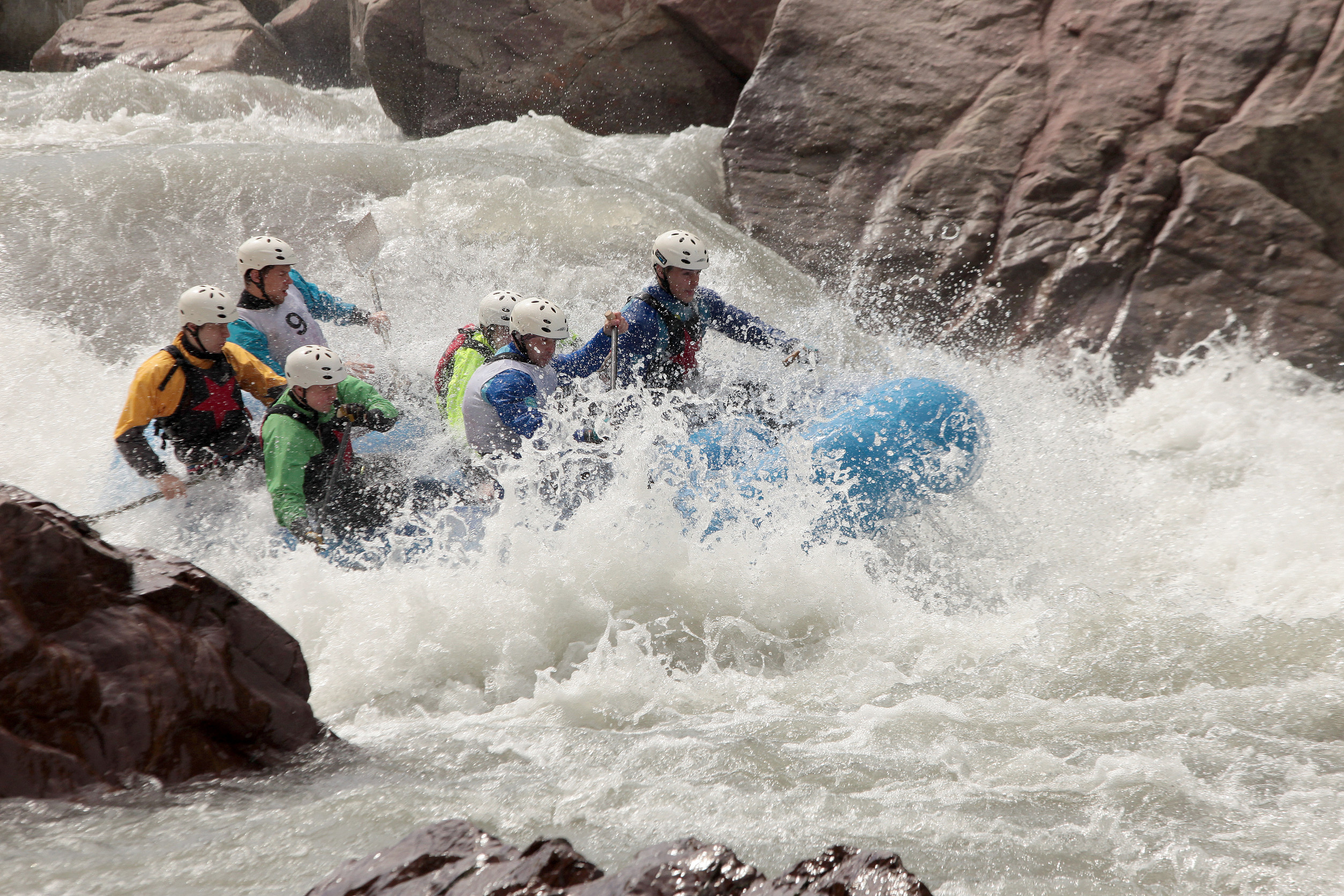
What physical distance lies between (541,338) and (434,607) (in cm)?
139

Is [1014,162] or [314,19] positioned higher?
[314,19]

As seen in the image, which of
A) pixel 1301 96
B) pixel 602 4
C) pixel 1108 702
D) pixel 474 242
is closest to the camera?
pixel 1108 702

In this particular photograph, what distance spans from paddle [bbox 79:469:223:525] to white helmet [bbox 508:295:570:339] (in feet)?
5.47

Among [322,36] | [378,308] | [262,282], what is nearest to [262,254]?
[262,282]

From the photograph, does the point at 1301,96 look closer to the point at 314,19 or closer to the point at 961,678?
the point at 961,678

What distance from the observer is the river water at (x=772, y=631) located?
2430 millimetres

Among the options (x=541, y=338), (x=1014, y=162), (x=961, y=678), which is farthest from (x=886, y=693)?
(x=1014, y=162)

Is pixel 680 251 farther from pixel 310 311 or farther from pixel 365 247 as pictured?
pixel 365 247

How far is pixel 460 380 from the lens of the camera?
5094mm

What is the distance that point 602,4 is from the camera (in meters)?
10.8

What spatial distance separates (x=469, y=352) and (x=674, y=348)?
1088 millimetres

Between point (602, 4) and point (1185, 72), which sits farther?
point (602, 4)

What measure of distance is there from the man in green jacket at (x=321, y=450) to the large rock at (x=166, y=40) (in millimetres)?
10890

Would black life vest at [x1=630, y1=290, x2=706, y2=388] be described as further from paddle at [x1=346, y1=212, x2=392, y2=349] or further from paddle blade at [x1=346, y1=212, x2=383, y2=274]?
paddle blade at [x1=346, y1=212, x2=383, y2=274]
